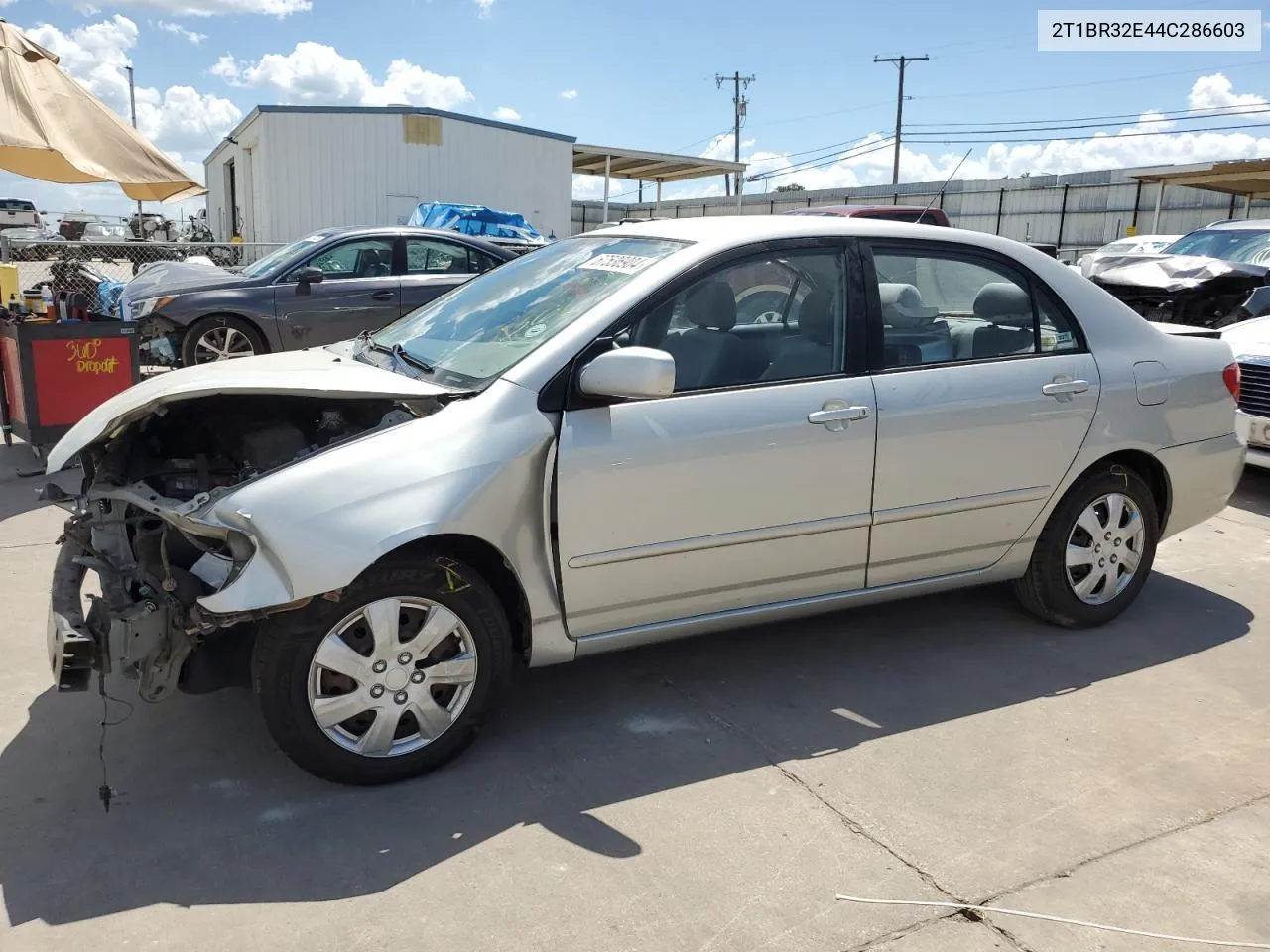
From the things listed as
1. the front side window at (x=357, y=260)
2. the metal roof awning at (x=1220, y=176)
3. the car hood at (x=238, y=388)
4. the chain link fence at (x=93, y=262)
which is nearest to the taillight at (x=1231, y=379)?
the car hood at (x=238, y=388)

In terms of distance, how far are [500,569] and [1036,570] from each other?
96.5 inches

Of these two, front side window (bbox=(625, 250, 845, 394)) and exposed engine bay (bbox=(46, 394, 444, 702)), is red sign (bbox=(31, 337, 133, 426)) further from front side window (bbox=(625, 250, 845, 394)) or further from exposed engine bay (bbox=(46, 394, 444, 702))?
front side window (bbox=(625, 250, 845, 394))

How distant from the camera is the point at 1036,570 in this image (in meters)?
4.44

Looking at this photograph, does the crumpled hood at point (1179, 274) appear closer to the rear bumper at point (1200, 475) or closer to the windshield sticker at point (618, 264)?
the rear bumper at point (1200, 475)

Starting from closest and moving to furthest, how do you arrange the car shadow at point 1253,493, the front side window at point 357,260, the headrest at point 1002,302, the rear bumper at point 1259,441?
the headrest at point 1002,302 < the rear bumper at point 1259,441 < the car shadow at point 1253,493 < the front side window at point 357,260

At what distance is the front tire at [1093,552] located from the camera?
436cm

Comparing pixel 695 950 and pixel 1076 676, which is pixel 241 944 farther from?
pixel 1076 676

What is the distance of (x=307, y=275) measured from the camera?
10023 millimetres

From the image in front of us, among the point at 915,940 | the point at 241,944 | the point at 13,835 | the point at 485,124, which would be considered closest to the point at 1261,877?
the point at 915,940

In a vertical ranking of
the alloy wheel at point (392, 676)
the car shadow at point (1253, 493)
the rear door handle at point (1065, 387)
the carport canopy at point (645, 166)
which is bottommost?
the car shadow at point (1253, 493)

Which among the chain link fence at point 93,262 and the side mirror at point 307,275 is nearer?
the side mirror at point 307,275

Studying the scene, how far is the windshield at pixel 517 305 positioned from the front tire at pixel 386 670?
738mm

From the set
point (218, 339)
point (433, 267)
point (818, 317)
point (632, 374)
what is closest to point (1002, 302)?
point (818, 317)

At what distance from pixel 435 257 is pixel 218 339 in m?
2.33
